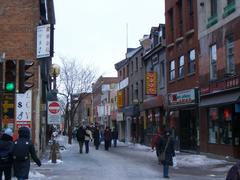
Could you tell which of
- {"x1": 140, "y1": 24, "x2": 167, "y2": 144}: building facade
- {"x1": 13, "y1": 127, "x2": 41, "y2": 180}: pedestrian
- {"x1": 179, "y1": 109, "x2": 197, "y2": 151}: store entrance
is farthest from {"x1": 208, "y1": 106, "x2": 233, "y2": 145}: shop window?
{"x1": 13, "y1": 127, "x2": 41, "y2": 180}: pedestrian

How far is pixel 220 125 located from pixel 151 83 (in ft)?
47.6

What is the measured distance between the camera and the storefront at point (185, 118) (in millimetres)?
31250

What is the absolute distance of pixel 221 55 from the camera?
88.0ft

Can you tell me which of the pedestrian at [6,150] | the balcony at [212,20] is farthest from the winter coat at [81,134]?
the pedestrian at [6,150]

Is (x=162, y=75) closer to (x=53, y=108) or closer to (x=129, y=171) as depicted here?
(x=53, y=108)

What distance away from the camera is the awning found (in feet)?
79.7

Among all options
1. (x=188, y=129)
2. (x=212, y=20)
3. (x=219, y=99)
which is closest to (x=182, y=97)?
(x=188, y=129)

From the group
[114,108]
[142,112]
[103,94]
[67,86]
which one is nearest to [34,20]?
[142,112]

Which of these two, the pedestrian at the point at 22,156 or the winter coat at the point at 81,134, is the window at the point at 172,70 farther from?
the pedestrian at the point at 22,156

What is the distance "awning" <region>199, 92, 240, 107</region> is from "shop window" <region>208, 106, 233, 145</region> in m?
0.49

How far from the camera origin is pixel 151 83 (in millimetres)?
41531

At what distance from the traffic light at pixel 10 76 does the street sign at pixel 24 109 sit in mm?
11792

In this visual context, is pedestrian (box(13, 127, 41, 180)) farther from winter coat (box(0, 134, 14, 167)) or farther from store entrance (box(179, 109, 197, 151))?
store entrance (box(179, 109, 197, 151))

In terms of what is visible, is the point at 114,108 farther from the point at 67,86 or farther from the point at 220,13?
the point at 220,13
